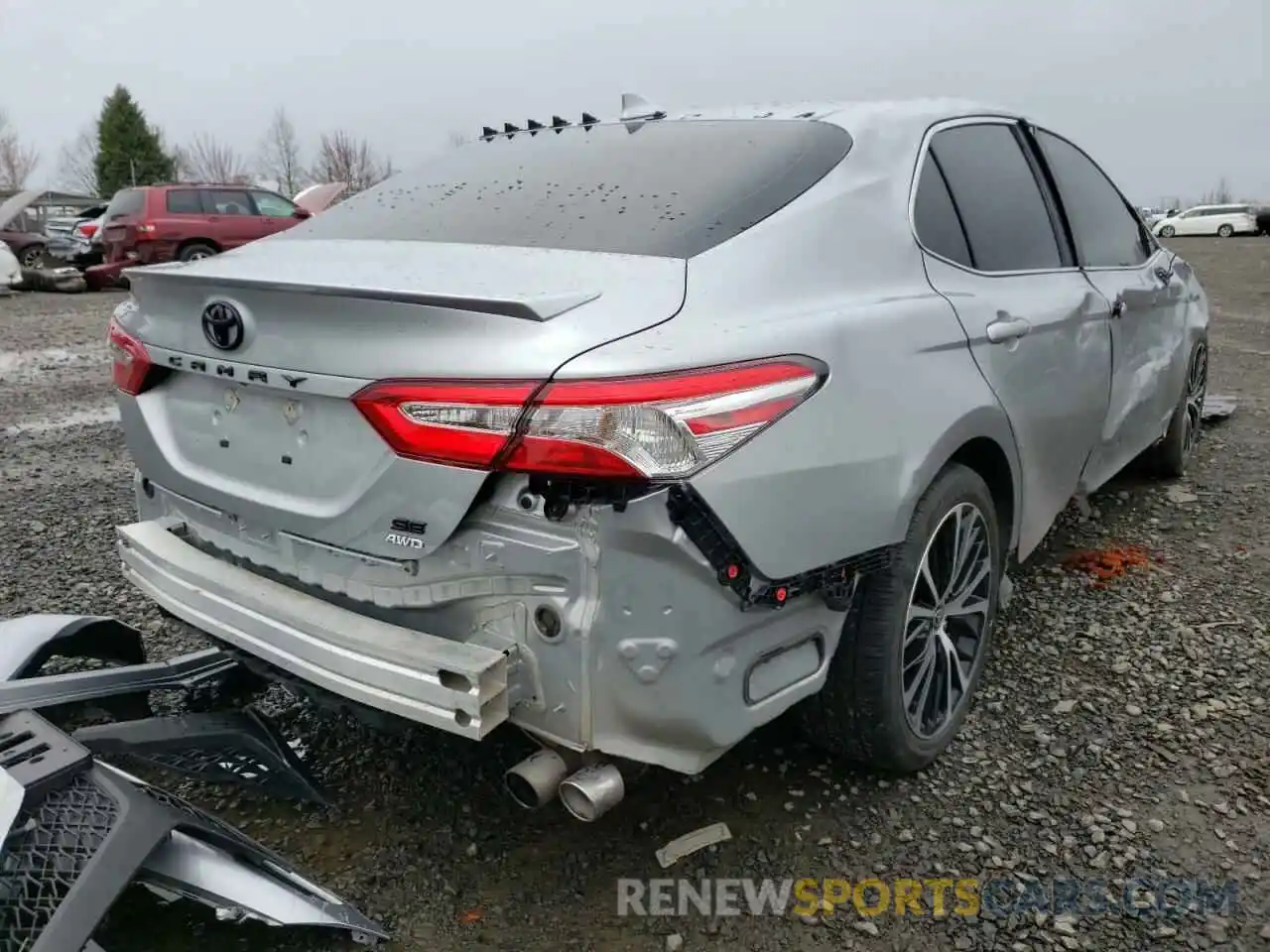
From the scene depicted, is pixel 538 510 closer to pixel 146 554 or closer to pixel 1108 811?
pixel 146 554

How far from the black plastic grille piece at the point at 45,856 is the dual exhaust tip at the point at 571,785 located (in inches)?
28.7

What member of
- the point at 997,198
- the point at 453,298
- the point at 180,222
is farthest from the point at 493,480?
the point at 180,222

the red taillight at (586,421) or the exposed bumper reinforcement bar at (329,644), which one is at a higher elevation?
the red taillight at (586,421)

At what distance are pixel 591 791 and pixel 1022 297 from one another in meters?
1.90

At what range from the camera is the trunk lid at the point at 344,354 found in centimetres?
185

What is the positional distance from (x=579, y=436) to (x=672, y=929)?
1137 mm

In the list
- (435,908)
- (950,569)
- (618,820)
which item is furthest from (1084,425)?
(435,908)

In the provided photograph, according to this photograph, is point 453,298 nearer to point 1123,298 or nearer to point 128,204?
Result: point 1123,298

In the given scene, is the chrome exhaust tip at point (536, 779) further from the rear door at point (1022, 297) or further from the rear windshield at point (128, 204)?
the rear windshield at point (128, 204)

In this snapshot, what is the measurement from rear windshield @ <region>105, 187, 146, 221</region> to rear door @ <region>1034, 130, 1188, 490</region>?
1460 cm

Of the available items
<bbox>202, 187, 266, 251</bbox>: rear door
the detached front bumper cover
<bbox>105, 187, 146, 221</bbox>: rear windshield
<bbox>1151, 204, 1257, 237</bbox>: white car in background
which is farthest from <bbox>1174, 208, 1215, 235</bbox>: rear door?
the detached front bumper cover

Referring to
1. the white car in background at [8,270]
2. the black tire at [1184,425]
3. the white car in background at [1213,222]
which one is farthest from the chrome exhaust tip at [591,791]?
the white car in background at [1213,222]

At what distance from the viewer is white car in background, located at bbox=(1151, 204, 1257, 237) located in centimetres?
3800

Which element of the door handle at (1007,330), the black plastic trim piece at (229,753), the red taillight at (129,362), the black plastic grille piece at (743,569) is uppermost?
the red taillight at (129,362)
